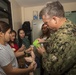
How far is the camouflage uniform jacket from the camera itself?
977 millimetres

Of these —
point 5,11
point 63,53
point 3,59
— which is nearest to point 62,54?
point 63,53

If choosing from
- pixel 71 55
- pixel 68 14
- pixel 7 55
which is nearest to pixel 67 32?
pixel 71 55

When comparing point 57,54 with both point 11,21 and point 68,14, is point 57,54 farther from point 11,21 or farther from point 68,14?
point 68,14

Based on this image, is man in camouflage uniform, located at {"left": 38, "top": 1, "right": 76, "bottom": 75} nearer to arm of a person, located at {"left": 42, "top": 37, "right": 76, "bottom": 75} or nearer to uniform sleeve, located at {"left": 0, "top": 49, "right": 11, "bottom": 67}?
arm of a person, located at {"left": 42, "top": 37, "right": 76, "bottom": 75}

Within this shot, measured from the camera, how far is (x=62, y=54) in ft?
3.22

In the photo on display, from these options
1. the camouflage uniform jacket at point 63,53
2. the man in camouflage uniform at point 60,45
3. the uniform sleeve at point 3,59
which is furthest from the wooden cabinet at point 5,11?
the camouflage uniform jacket at point 63,53

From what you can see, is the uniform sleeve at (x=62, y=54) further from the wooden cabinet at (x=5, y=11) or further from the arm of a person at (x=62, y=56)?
the wooden cabinet at (x=5, y=11)

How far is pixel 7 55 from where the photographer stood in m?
1.24

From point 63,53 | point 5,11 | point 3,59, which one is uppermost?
point 5,11

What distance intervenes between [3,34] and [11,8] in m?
2.39

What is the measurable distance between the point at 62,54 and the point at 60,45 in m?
0.07

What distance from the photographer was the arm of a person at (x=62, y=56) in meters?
0.97

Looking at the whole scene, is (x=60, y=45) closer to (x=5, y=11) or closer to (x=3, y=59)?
(x=3, y=59)

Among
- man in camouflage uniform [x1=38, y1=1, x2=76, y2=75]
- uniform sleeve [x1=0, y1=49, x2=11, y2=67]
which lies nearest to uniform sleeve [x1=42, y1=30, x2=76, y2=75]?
man in camouflage uniform [x1=38, y1=1, x2=76, y2=75]
